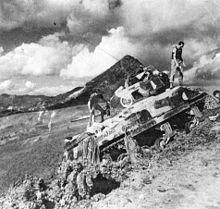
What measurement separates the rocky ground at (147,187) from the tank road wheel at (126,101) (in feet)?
7.89

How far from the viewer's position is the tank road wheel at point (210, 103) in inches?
497

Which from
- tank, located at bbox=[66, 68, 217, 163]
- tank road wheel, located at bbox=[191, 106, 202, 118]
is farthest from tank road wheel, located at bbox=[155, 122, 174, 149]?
tank road wheel, located at bbox=[191, 106, 202, 118]

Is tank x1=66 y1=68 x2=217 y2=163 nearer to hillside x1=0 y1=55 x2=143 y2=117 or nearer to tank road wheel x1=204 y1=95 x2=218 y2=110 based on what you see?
tank road wheel x1=204 y1=95 x2=218 y2=110

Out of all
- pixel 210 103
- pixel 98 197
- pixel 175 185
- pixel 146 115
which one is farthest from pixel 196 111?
pixel 98 197

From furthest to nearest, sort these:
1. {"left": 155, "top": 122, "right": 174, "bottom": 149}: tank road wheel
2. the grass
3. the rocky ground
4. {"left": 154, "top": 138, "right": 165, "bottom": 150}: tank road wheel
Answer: the grass
{"left": 155, "top": 122, "right": 174, "bottom": 149}: tank road wheel
{"left": 154, "top": 138, "right": 165, "bottom": 150}: tank road wheel
the rocky ground

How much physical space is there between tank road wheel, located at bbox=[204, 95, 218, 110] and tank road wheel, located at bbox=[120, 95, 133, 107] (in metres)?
3.06

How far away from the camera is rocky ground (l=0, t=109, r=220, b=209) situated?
7.16 m

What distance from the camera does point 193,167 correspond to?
8680 millimetres

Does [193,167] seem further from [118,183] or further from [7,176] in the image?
[7,176]

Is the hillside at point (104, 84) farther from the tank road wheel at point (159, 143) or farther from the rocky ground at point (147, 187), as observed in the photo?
the rocky ground at point (147, 187)

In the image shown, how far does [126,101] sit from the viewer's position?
12.0 m

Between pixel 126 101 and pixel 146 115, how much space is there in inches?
41.8

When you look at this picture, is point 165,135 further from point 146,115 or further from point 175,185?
point 175,185

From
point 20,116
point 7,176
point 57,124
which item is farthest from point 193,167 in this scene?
point 20,116
